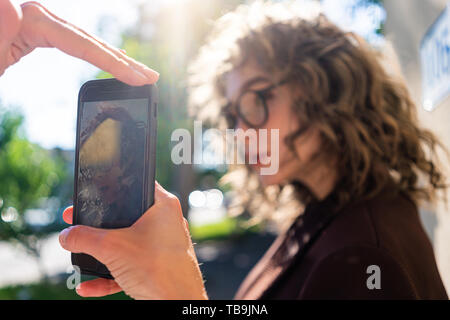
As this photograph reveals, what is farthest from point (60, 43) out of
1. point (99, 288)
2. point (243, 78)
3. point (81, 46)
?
point (243, 78)

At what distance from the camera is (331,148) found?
6.21 ft

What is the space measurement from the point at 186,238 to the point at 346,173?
3.80 feet

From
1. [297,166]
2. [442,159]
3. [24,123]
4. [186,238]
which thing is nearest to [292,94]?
[297,166]

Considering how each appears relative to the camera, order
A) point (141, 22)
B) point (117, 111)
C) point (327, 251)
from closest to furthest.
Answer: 1. point (117, 111)
2. point (327, 251)
3. point (141, 22)

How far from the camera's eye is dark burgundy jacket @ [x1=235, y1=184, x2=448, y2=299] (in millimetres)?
1304

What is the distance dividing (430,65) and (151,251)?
2194mm

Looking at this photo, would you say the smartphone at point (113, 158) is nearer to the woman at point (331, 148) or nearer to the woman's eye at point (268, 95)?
the woman at point (331, 148)

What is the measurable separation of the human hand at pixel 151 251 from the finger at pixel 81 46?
1.02ft

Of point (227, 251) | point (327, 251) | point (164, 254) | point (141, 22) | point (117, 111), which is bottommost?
point (227, 251)

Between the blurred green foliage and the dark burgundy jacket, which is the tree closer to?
the blurred green foliage

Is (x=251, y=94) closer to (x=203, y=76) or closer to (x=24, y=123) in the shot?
(x=203, y=76)

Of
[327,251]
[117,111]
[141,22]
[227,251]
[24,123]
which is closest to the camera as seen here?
[117,111]
